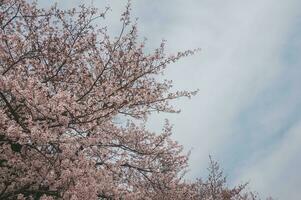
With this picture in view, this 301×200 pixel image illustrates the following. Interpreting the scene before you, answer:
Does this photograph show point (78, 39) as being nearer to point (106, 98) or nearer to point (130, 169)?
point (106, 98)

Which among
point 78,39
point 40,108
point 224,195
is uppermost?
point 224,195

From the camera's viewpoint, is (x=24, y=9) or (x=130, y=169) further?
(x=130, y=169)

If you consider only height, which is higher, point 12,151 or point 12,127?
point 12,151

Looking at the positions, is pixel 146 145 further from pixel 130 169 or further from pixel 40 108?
pixel 40 108

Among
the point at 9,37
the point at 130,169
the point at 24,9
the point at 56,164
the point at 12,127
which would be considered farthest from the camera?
the point at 130,169

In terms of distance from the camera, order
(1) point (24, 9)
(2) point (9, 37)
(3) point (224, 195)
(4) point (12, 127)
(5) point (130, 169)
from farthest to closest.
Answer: (3) point (224, 195), (5) point (130, 169), (1) point (24, 9), (2) point (9, 37), (4) point (12, 127)

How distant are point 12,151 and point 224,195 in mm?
20118

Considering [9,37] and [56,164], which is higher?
[9,37]

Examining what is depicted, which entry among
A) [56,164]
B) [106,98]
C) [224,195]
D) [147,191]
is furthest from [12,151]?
[224,195]

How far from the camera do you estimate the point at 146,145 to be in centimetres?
1442

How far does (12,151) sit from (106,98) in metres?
2.40

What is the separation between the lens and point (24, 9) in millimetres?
12633

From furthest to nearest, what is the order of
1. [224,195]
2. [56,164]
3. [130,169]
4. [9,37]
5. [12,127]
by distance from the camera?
[224,195] < [130,169] < [9,37] < [56,164] < [12,127]

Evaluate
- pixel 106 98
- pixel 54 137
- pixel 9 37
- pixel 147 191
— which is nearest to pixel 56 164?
pixel 54 137
